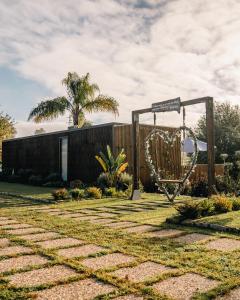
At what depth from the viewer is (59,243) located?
5.48 meters

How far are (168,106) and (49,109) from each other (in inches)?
595

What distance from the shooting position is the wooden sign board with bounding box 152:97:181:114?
1126 centimetres

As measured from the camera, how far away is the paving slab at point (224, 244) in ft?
16.9

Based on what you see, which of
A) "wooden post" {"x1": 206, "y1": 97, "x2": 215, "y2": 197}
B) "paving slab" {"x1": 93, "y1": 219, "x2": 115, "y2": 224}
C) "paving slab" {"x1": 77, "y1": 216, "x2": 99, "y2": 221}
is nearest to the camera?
"paving slab" {"x1": 93, "y1": 219, "x2": 115, "y2": 224}

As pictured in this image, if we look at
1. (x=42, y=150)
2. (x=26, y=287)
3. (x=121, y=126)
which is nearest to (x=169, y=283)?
(x=26, y=287)

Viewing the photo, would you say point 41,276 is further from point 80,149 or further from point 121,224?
point 80,149

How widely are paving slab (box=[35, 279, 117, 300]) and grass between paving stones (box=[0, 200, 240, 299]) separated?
0.14m

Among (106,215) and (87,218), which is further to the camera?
(106,215)

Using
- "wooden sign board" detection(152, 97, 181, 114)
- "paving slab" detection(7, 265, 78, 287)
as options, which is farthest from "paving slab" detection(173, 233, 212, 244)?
"wooden sign board" detection(152, 97, 181, 114)

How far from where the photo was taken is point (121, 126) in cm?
1716

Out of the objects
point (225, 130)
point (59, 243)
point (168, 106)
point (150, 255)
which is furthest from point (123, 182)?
point (225, 130)

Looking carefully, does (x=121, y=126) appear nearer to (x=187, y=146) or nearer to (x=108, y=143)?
(x=108, y=143)

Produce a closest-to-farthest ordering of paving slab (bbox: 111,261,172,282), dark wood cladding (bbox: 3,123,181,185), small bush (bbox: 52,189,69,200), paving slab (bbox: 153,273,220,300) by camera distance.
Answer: paving slab (bbox: 153,273,220,300)
paving slab (bbox: 111,261,172,282)
small bush (bbox: 52,189,69,200)
dark wood cladding (bbox: 3,123,181,185)

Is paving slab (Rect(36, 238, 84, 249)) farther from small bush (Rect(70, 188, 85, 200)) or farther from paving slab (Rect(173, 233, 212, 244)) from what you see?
small bush (Rect(70, 188, 85, 200))
